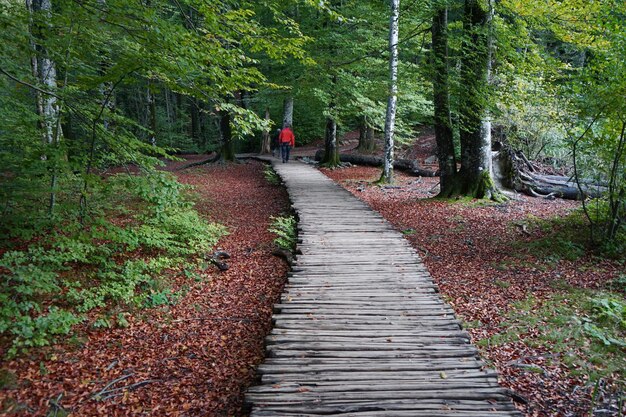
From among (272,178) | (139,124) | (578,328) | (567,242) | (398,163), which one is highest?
(139,124)

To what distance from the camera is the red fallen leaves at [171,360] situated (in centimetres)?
358

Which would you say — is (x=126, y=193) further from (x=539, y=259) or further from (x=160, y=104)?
(x=160, y=104)

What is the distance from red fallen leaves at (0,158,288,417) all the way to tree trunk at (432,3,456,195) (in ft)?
21.1

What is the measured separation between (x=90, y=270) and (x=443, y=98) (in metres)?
9.41

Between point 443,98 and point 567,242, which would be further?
point 443,98

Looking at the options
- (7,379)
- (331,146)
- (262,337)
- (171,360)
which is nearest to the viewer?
(7,379)

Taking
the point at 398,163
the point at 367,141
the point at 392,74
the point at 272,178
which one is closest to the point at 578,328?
the point at 392,74

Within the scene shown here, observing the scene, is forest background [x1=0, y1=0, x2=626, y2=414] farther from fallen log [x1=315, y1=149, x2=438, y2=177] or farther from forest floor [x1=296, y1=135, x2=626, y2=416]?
fallen log [x1=315, y1=149, x2=438, y2=177]

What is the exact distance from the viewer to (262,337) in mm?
4820

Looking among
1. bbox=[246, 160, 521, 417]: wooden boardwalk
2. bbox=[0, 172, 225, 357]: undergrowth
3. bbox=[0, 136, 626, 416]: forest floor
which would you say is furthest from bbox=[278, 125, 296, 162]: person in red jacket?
bbox=[246, 160, 521, 417]: wooden boardwalk

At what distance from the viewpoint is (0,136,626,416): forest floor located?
3629 mm

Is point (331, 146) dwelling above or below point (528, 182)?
above

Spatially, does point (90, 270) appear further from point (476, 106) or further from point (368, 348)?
point (476, 106)

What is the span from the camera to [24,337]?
4105 mm
